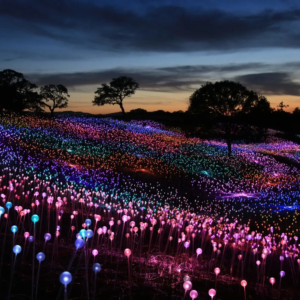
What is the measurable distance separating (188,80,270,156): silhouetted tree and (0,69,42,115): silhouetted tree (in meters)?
22.9

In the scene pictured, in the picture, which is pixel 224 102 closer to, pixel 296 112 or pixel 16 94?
pixel 16 94

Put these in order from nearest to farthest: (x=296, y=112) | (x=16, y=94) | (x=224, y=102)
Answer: (x=224, y=102) → (x=16, y=94) → (x=296, y=112)

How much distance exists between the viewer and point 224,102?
27594 mm

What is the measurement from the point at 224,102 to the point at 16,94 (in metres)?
26.0

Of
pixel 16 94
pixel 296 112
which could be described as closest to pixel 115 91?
pixel 16 94

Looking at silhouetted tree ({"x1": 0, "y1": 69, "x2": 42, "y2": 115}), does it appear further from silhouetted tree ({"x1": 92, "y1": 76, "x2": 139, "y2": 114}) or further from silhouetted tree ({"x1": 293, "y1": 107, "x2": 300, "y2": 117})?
silhouetted tree ({"x1": 293, "y1": 107, "x2": 300, "y2": 117})

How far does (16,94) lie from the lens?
132ft

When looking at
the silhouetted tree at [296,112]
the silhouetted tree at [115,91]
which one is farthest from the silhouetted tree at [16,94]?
the silhouetted tree at [296,112]

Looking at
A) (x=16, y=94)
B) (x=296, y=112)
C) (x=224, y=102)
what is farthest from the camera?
(x=296, y=112)

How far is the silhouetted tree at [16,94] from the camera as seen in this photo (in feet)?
128

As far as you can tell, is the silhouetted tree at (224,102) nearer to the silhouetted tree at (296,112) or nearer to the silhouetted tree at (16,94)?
the silhouetted tree at (16,94)

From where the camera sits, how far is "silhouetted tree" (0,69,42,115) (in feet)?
128

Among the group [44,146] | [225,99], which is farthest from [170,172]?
[225,99]

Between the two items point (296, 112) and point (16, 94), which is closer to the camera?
point (16, 94)
